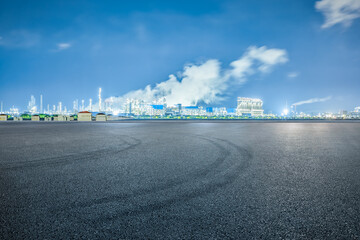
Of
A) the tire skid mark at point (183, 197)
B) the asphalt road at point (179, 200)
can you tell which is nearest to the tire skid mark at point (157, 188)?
the asphalt road at point (179, 200)

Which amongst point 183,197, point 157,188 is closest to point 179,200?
point 183,197

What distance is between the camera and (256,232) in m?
2.41

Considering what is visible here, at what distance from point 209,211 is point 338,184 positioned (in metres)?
2.94

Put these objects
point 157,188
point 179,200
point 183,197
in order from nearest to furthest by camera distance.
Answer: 1. point 179,200
2. point 183,197
3. point 157,188

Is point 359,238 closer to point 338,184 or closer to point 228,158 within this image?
point 338,184

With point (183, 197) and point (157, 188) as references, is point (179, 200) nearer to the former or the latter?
point (183, 197)

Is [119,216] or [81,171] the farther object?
[81,171]

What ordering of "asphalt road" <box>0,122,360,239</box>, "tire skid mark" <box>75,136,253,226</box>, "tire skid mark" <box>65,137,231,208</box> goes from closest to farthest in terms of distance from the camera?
"asphalt road" <box>0,122,360,239</box> < "tire skid mark" <box>75,136,253,226</box> < "tire skid mark" <box>65,137,231,208</box>

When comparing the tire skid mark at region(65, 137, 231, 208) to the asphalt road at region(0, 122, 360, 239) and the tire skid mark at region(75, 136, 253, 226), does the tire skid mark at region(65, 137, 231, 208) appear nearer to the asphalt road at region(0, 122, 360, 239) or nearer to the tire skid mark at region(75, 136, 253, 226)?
the asphalt road at region(0, 122, 360, 239)

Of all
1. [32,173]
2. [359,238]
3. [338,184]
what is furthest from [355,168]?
[32,173]

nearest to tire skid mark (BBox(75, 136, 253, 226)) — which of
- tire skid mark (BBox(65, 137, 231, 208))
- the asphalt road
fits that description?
the asphalt road

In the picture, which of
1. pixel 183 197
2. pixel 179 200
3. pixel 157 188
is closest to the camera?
pixel 179 200

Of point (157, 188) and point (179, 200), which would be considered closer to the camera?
point (179, 200)

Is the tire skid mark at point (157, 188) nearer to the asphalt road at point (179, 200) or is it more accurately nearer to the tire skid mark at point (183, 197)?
the asphalt road at point (179, 200)
